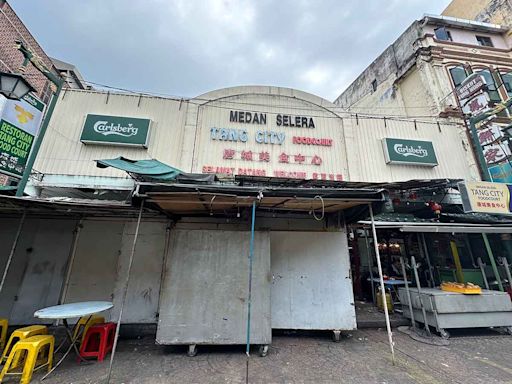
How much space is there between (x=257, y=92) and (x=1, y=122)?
23.7 feet

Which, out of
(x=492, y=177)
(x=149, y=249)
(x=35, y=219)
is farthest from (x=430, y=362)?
(x=35, y=219)

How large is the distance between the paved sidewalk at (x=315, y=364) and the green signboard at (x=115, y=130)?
572 centimetres

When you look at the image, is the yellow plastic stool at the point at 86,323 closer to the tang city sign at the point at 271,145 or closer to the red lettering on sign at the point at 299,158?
the tang city sign at the point at 271,145

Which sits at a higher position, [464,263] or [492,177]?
[492,177]

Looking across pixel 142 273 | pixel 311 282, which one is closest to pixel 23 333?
pixel 142 273

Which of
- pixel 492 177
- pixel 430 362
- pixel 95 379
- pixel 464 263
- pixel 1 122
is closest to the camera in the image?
pixel 95 379

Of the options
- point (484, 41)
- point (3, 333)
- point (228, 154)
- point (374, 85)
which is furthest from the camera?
point (374, 85)

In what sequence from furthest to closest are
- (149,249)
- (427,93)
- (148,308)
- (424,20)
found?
(424,20) < (427,93) < (149,249) < (148,308)

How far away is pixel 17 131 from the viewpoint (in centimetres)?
561

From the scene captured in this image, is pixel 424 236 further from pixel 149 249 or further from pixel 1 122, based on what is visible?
pixel 1 122

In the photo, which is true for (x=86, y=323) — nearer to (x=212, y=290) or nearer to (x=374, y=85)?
(x=212, y=290)

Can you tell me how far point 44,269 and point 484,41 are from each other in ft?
72.5

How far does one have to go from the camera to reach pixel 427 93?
10.6 metres

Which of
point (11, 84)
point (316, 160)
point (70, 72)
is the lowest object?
point (11, 84)
